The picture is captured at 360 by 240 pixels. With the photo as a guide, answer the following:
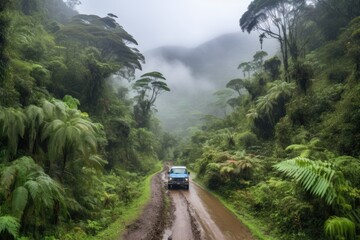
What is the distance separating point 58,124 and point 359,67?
48.8 feet

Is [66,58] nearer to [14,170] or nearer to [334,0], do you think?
[14,170]

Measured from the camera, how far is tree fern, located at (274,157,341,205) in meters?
8.16

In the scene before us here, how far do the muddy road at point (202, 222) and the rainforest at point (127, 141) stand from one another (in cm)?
56

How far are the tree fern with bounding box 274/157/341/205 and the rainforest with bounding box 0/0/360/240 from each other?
4 centimetres

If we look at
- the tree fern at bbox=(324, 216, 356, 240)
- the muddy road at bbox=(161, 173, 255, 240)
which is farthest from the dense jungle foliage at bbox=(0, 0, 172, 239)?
the tree fern at bbox=(324, 216, 356, 240)

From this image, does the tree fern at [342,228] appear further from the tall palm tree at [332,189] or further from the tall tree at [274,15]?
the tall tree at [274,15]

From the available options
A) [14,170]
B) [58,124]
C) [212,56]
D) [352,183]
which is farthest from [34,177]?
[212,56]

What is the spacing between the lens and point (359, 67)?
16188 millimetres

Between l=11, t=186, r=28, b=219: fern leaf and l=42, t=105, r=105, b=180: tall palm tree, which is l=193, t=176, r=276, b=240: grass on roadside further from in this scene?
l=11, t=186, r=28, b=219: fern leaf

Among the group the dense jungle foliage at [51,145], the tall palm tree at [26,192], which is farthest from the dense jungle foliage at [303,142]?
the tall palm tree at [26,192]

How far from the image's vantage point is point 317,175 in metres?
8.45

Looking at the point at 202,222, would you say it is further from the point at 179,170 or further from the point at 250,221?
the point at 179,170

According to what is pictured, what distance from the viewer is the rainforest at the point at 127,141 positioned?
8.33m

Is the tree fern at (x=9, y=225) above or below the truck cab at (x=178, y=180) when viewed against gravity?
below
